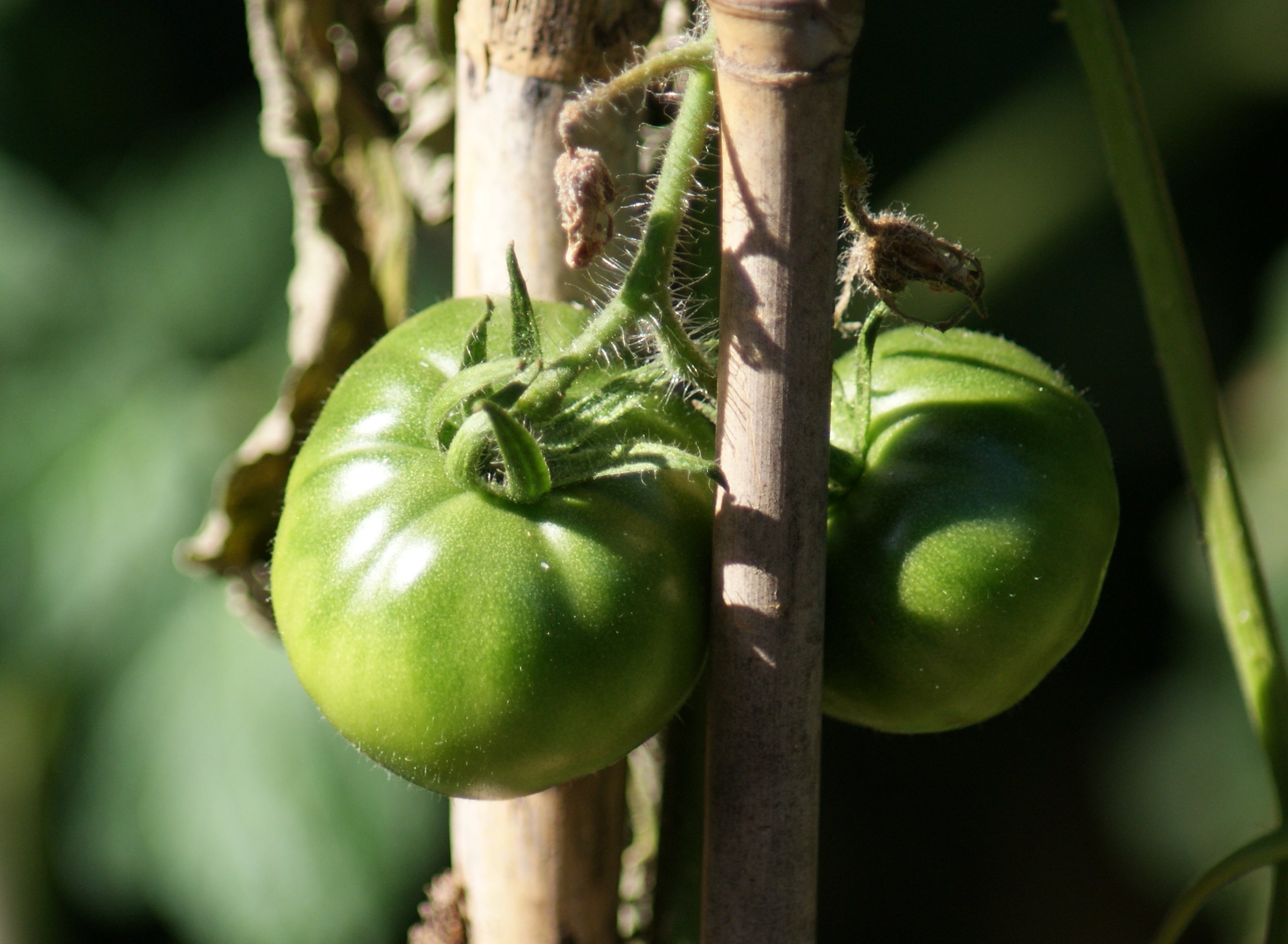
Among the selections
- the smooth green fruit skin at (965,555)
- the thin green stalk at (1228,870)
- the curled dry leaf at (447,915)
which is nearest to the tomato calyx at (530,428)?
the smooth green fruit skin at (965,555)

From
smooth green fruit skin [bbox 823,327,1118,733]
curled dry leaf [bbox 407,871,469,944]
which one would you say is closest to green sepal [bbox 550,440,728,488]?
smooth green fruit skin [bbox 823,327,1118,733]

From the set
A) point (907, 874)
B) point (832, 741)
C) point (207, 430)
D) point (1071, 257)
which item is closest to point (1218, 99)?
point (1071, 257)

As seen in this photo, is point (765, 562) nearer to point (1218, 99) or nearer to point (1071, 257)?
point (1071, 257)

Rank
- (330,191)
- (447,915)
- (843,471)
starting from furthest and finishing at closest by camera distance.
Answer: (330,191)
(447,915)
(843,471)

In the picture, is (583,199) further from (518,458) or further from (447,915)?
(447,915)

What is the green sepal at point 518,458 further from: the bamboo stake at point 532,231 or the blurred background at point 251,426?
the blurred background at point 251,426

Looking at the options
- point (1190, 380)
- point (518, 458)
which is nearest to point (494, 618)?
point (518, 458)

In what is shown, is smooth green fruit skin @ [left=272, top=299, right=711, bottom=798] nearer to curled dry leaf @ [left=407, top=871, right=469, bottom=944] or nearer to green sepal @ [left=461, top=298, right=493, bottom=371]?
green sepal @ [left=461, top=298, right=493, bottom=371]

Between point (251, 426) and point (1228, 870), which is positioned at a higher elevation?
point (1228, 870)
